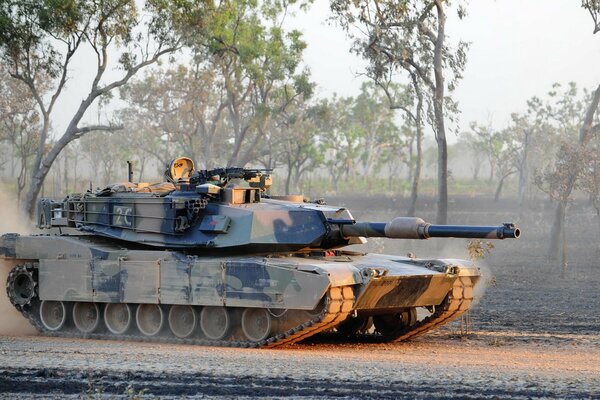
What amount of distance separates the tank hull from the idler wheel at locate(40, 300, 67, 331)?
19 mm

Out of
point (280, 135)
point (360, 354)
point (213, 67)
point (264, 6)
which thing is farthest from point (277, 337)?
point (280, 135)

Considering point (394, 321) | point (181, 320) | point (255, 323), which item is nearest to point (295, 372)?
point (255, 323)

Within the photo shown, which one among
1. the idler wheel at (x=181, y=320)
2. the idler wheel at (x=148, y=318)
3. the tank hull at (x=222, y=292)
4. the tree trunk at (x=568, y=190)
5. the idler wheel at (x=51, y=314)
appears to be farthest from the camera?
the tree trunk at (x=568, y=190)

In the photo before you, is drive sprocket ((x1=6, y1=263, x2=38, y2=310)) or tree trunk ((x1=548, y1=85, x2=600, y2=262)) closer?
drive sprocket ((x1=6, y1=263, x2=38, y2=310))

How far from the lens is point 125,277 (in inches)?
760

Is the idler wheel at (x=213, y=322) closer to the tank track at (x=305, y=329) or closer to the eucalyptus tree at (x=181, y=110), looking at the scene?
the tank track at (x=305, y=329)

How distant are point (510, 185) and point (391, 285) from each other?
7214cm

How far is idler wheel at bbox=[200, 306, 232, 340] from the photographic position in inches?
734

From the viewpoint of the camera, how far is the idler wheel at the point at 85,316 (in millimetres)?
20422

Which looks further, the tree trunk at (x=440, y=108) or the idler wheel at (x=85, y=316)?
the tree trunk at (x=440, y=108)

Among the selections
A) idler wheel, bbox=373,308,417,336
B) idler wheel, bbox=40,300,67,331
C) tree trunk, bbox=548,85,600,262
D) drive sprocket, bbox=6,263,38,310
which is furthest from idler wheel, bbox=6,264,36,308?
tree trunk, bbox=548,85,600,262

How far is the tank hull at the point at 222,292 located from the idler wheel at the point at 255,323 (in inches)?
0.7

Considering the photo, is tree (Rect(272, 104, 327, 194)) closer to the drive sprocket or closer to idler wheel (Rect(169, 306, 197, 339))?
the drive sprocket

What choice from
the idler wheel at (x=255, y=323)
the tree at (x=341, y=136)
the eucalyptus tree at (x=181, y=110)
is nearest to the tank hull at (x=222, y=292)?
the idler wheel at (x=255, y=323)
